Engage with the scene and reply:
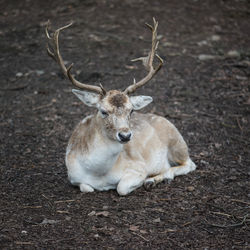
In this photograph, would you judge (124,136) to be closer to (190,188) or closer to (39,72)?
(190,188)

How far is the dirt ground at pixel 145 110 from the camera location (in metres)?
5.64

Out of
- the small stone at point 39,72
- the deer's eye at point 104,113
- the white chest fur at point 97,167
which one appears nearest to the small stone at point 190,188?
the white chest fur at point 97,167

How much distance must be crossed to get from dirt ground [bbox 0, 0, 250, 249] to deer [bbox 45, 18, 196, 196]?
0.20m

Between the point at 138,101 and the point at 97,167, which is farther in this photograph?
the point at 138,101

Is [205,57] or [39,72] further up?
[205,57]

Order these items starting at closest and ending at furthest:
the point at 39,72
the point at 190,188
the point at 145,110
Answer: the point at 190,188 → the point at 145,110 → the point at 39,72

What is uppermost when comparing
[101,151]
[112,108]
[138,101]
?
[112,108]

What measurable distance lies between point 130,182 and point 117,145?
60 cm

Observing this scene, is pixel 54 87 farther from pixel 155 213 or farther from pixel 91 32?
pixel 155 213

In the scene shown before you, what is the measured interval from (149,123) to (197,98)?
2.87 meters

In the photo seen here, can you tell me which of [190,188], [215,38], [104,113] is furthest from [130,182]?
[215,38]

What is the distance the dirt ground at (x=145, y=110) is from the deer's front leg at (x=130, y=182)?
0.12 m

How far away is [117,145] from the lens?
636cm

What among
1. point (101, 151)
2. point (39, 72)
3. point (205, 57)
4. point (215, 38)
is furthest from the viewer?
point (215, 38)
